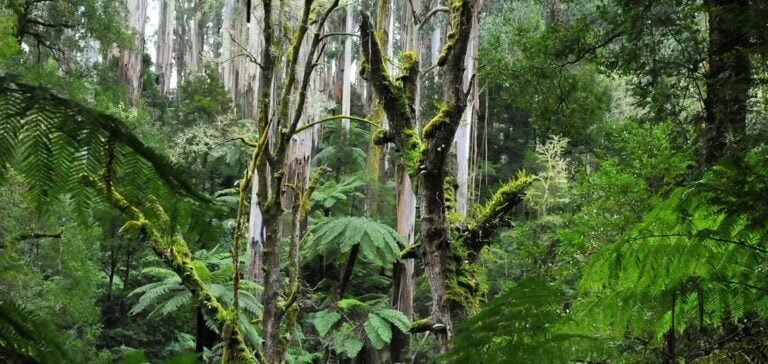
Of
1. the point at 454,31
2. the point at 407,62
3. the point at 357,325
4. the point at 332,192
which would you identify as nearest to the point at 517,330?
the point at 454,31

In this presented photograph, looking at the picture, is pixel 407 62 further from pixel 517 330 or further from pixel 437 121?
pixel 517 330

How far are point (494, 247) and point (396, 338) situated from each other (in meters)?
2.72

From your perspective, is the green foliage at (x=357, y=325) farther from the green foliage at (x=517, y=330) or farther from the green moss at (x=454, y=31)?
the green foliage at (x=517, y=330)

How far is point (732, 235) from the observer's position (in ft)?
9.06

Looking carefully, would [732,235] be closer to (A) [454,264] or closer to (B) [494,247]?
(A) [454,264]

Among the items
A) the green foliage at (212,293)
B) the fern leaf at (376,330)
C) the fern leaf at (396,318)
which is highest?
the green foliage at (212,293)

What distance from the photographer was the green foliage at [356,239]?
1136cm

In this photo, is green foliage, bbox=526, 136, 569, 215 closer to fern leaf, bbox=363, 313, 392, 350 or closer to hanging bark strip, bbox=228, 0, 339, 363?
fern leaf, bbox=363, 313, 392, 350

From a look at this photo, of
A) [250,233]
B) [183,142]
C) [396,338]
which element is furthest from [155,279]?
[396,338]

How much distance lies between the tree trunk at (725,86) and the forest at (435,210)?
0.08 ft

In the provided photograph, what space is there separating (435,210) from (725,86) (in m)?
2.21

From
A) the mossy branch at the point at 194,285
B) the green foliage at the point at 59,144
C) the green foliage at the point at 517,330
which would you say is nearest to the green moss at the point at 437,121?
the mossy branch at the point at 194,285

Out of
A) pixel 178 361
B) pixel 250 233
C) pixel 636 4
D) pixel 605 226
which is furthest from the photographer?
pixel 250 233

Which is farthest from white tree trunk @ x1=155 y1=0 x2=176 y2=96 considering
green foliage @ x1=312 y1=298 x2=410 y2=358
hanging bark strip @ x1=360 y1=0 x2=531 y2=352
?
hanging bark strip @ x1=360 y1=0 x2=531 y2=352
